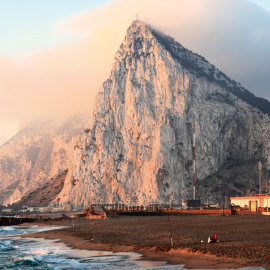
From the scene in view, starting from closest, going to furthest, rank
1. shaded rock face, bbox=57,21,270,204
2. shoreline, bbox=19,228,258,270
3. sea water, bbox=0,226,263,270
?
shoreline, bbox=19,228,258,270 < sea water, bbox=0,226,263,270 < shaded rock face, bbox=57,21,270,204

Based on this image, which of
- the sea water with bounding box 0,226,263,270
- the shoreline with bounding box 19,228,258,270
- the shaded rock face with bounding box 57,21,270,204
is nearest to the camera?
the shoreline with bounding box 19,228,258,270

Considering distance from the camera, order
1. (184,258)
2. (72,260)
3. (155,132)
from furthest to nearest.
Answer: (155,132) → (72,260) → (184,258)

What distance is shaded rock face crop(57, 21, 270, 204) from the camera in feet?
427

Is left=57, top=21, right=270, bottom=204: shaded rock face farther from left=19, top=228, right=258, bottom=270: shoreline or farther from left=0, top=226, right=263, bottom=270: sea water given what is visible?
left=19, top=228, right=258, bottom=270: shoreline

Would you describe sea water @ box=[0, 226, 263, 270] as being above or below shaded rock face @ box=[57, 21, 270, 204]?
below

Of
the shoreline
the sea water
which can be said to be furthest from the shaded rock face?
the shoreline

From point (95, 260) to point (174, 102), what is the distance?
120221mm

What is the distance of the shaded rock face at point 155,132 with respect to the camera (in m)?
130

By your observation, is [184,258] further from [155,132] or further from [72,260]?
[155,132]

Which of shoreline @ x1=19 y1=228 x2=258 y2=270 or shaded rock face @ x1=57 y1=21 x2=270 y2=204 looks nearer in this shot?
shoreline @ x1=19 y1=228 x2=258 y2=270

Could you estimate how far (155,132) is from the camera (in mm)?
133750

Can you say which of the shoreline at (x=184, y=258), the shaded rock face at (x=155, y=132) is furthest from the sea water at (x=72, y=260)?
the shaded rock face at (x=155, y=132)

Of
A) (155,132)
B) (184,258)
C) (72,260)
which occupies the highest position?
Result: (155,132)

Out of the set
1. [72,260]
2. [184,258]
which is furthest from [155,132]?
[184,258]
